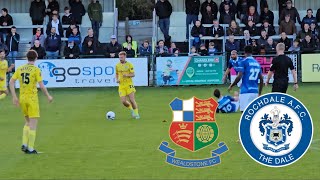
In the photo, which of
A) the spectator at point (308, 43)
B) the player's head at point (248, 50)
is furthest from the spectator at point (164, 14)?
the player's head at point (248, 50)

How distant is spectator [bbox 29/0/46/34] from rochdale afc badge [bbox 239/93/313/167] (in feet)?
94.2

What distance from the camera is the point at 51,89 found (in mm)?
35031

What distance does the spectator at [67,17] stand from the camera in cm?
3953

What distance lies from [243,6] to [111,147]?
72.3 ft

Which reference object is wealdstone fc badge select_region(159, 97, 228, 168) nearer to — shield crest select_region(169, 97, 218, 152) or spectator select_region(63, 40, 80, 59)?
shield crest select_region(169, 97, 218, 152)

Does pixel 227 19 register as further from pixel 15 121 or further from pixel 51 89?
pixel 15 121

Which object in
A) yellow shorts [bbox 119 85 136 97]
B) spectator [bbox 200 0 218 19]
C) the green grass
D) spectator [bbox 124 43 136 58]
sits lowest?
the green grass

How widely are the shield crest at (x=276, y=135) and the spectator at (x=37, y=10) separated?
94.5 feet

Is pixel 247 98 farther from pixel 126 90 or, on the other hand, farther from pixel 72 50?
pixel 72 50

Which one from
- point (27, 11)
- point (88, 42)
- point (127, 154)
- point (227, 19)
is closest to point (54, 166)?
point (127, 154)

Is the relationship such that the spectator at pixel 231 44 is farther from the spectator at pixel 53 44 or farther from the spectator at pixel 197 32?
the spectator at pixel 53 44

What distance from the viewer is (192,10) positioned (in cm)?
3903

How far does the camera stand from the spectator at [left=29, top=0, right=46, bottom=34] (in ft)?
130

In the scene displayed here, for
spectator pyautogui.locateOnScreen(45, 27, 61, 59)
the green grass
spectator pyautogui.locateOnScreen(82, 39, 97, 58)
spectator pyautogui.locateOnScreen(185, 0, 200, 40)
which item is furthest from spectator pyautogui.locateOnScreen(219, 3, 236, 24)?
the green grass
